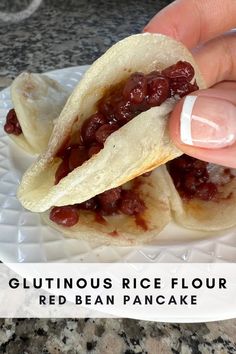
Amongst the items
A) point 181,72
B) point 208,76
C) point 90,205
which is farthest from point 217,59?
point 90,205

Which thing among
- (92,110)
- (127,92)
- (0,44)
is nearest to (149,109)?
(127,92)

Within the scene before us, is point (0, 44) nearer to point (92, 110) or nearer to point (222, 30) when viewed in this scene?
point (222, 30)

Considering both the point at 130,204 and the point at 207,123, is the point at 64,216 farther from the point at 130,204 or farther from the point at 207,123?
the point at 207,123

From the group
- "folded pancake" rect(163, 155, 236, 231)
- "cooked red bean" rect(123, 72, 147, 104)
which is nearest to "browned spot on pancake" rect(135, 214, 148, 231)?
"folded pancake" rect(163, 155, 236, 231)

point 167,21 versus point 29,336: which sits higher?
point 167,21

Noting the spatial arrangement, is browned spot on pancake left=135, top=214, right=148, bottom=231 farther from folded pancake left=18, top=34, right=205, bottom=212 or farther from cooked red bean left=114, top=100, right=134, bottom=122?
cooked red bean left=114, top=100, right=134, bottom=122
